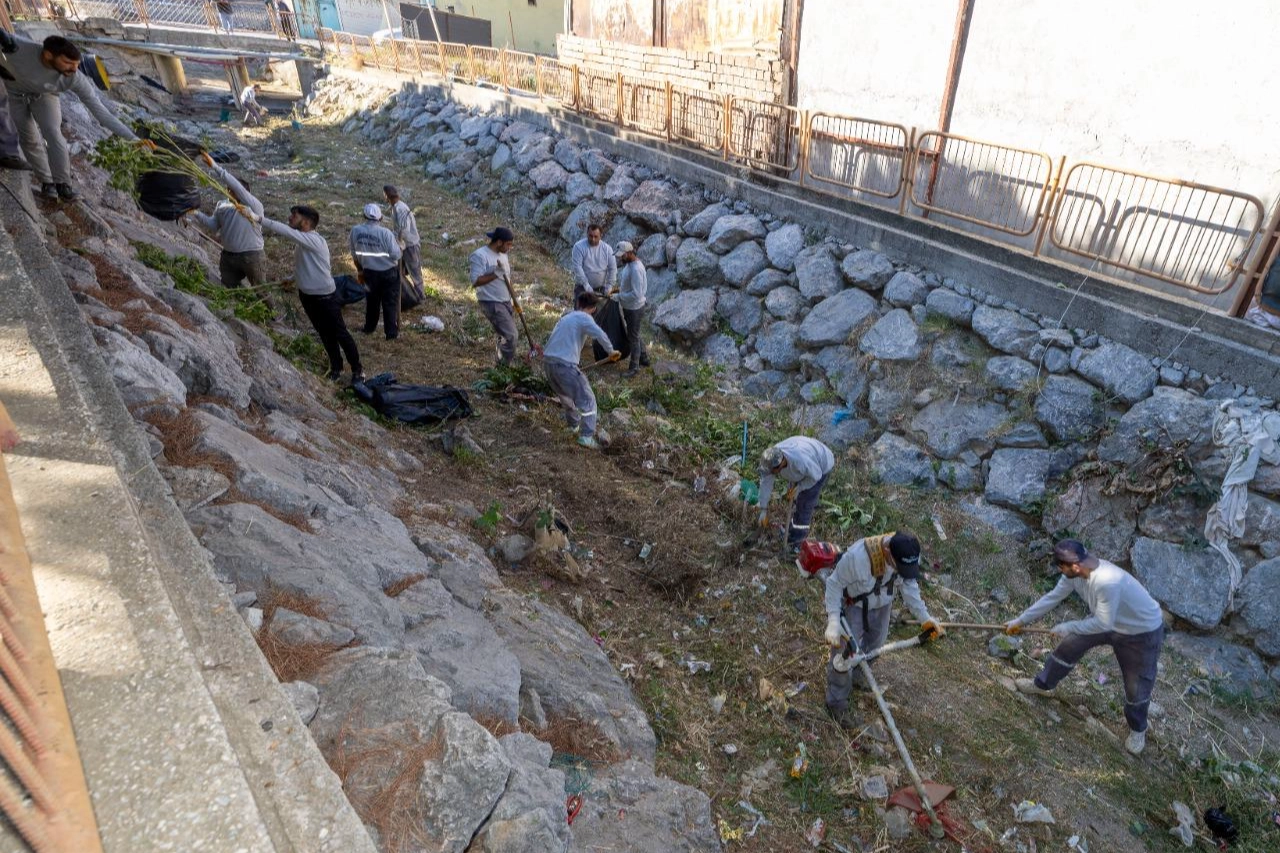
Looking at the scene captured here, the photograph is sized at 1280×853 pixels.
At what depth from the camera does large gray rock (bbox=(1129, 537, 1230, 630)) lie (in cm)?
545

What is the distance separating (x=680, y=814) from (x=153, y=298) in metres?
5.51

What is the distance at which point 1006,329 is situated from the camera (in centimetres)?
704

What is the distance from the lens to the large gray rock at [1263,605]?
5242 mm

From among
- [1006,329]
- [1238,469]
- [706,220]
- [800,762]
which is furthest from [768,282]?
[800,762]

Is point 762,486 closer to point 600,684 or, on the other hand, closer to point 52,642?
point 600,684

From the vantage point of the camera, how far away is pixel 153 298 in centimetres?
558

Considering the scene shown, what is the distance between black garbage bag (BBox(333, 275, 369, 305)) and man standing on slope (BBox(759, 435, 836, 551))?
16.9ft

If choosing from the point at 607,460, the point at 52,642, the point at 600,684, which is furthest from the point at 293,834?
the point at 607,460

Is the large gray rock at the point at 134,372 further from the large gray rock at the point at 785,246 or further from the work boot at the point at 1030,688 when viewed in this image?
the large gray rock at the point at 785,246

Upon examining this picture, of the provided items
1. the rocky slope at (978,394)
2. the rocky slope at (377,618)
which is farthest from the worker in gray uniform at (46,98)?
the rocky slope at (978,394)

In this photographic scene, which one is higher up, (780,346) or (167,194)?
(167,194)

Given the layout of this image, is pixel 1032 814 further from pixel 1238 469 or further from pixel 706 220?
pixel 706 220

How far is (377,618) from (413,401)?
376 centimetres

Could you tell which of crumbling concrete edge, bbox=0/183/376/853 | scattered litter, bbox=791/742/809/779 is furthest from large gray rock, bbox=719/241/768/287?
crumbling concrete edge, bbox=0/183/376/853
